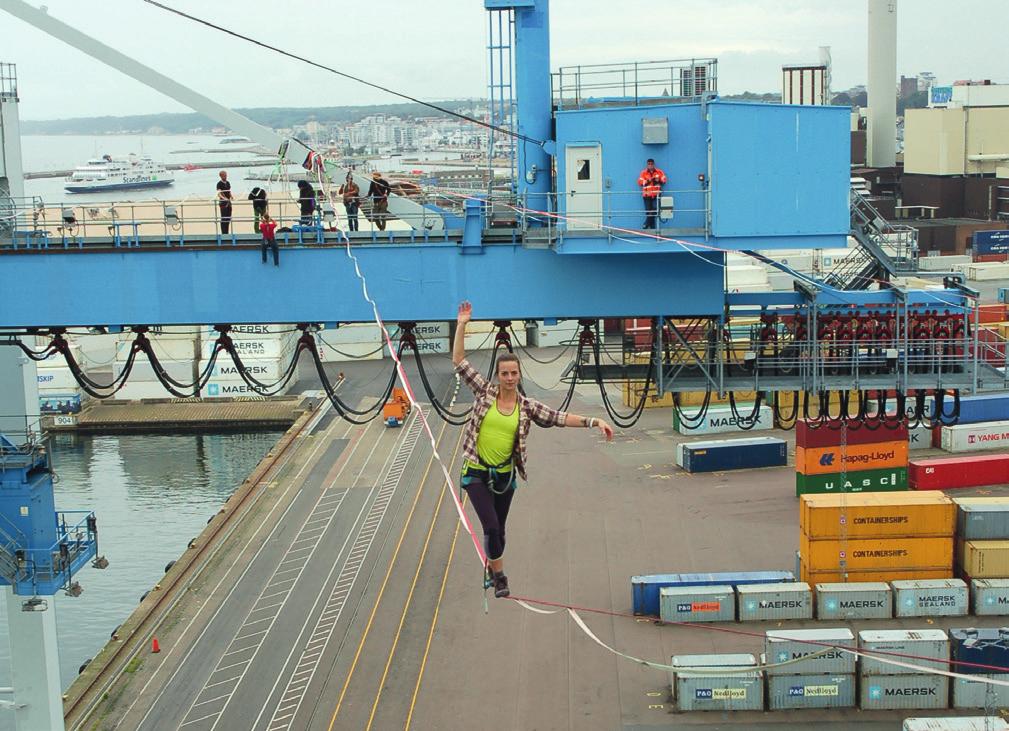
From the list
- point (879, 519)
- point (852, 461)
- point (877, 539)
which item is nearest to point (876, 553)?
point (877, 539)

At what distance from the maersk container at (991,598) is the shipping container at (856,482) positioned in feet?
24.4

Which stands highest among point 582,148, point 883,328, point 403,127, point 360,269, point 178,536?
point 403,127

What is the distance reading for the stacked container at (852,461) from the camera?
112ft

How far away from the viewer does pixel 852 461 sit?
114 feet

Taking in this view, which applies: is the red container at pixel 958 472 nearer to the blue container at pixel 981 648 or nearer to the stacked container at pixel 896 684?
the blue container at pixel 981 648

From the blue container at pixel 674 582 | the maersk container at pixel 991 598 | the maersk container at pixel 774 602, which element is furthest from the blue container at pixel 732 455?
the maersk container at pixel 991 598

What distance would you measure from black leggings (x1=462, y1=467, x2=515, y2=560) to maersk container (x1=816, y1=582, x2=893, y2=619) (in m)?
19.3

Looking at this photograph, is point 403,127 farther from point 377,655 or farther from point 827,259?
point 377,655

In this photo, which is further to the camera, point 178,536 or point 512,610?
point 178,536

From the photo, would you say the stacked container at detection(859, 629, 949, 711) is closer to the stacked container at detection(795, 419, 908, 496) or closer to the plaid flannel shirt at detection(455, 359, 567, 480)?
the stacked container at detection(795, 419, 908, 496)

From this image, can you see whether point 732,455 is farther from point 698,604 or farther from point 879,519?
point 698,604

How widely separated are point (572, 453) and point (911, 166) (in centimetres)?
5378

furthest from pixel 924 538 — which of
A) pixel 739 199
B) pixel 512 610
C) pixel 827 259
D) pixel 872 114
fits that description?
pixel 872 114

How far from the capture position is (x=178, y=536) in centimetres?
3869
